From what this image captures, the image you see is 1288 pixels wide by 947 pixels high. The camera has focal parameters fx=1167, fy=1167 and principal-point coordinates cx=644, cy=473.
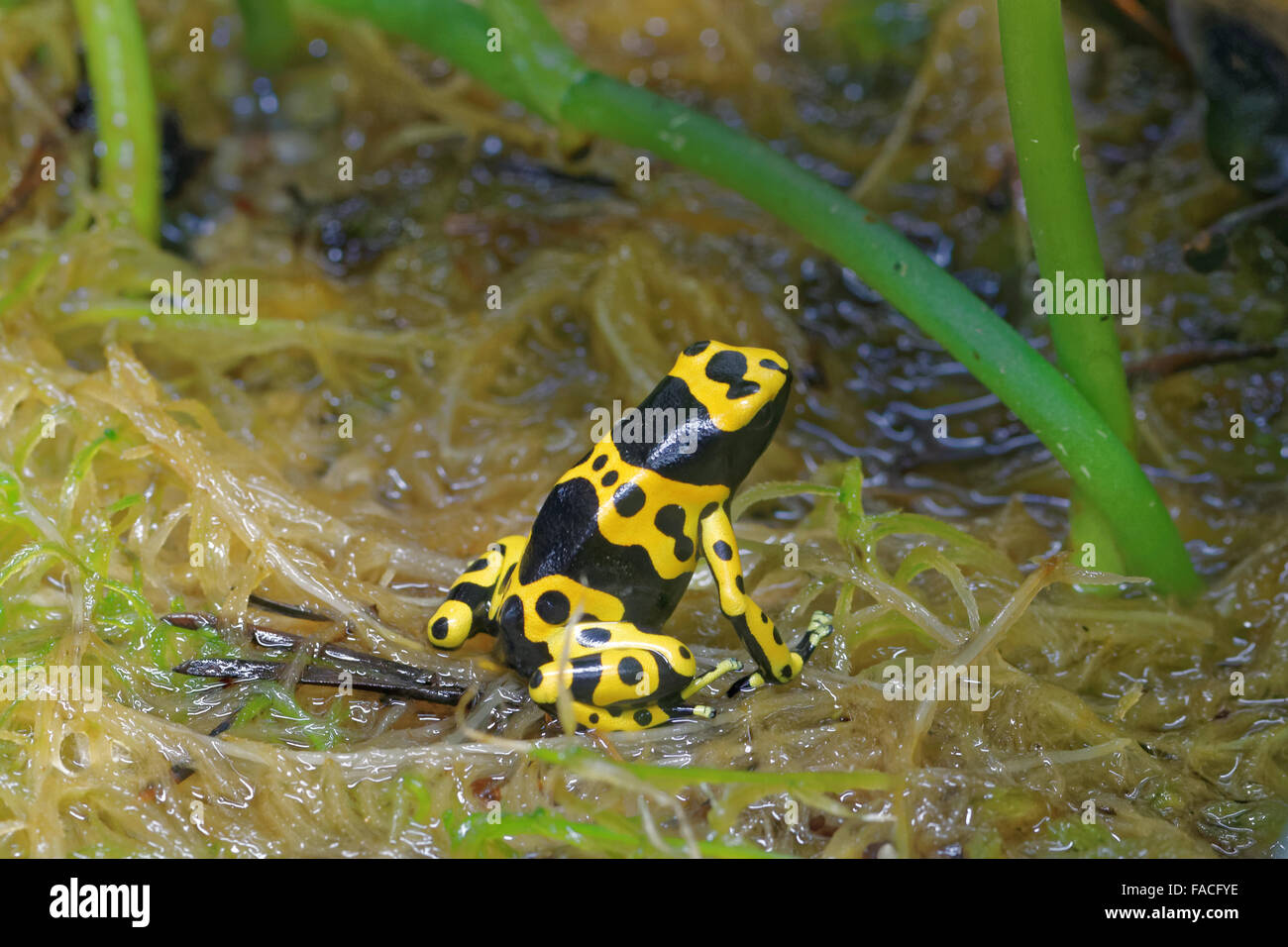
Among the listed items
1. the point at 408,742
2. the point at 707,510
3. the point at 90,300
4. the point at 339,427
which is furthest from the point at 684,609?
the point at 90,300

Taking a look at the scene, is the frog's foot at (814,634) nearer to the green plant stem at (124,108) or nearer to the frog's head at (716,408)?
the frog's head at (716,408)

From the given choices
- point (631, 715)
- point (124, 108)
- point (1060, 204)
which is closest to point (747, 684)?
point (631, 715)

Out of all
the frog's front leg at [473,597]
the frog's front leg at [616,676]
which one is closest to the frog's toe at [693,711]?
the frog's front leg at [616,676]

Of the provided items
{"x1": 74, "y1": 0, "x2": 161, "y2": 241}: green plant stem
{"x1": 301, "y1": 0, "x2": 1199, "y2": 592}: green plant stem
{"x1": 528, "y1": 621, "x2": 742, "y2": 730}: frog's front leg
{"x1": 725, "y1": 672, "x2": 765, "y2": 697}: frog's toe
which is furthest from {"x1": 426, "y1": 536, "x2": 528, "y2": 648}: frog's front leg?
{"x1": 74, "y1": 0, "x2": 161, "y2": 241}: green plant stem

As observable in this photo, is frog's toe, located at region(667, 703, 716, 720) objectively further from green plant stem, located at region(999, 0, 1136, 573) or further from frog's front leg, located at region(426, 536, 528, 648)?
green plant stem, located at region(999, 0, 1136, 573)

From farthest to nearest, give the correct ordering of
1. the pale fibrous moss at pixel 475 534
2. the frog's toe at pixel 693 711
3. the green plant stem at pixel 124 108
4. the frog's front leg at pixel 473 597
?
the green plant stem at pixel 124 108 → the frog's front leg at pixel 473 597 → the frog's toe at pixel 693 711 → the pale fibrous moss at pixel 475 534

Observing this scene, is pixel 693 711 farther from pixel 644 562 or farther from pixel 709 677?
pixel 644 562
